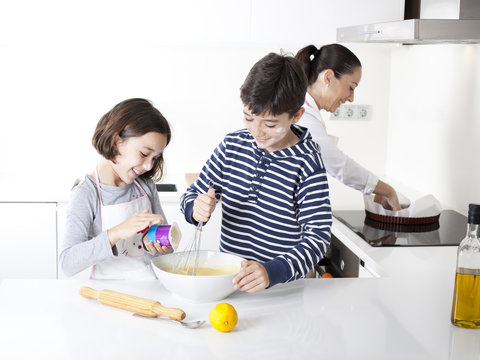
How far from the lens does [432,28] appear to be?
1686 millimetres

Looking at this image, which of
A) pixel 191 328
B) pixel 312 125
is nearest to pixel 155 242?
pixel 191 328

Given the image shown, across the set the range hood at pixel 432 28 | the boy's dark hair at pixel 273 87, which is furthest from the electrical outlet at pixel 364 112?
the boy's dark hair at pixel 273 87

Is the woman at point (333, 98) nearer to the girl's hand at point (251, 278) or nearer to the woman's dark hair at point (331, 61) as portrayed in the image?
the woman's dark hair at point (331, 61)

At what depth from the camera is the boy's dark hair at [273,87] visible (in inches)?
52.5

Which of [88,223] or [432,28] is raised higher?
[432,28]

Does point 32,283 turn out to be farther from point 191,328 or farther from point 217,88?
point 217,88

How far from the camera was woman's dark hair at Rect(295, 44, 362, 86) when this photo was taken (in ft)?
6.96

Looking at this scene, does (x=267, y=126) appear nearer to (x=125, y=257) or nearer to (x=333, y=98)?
(x=125, y=257)

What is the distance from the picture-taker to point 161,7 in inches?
98.7

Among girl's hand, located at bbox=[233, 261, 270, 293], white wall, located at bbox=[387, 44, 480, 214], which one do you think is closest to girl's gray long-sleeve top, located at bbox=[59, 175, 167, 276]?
girl's hand, located at bbox=[233, 261, 270, 293]

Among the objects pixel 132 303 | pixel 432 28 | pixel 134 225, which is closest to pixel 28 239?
pixel 134 225

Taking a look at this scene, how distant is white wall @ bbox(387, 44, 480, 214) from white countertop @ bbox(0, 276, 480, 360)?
3.51 feet

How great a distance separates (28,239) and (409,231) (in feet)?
4.90

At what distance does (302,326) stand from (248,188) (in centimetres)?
46
